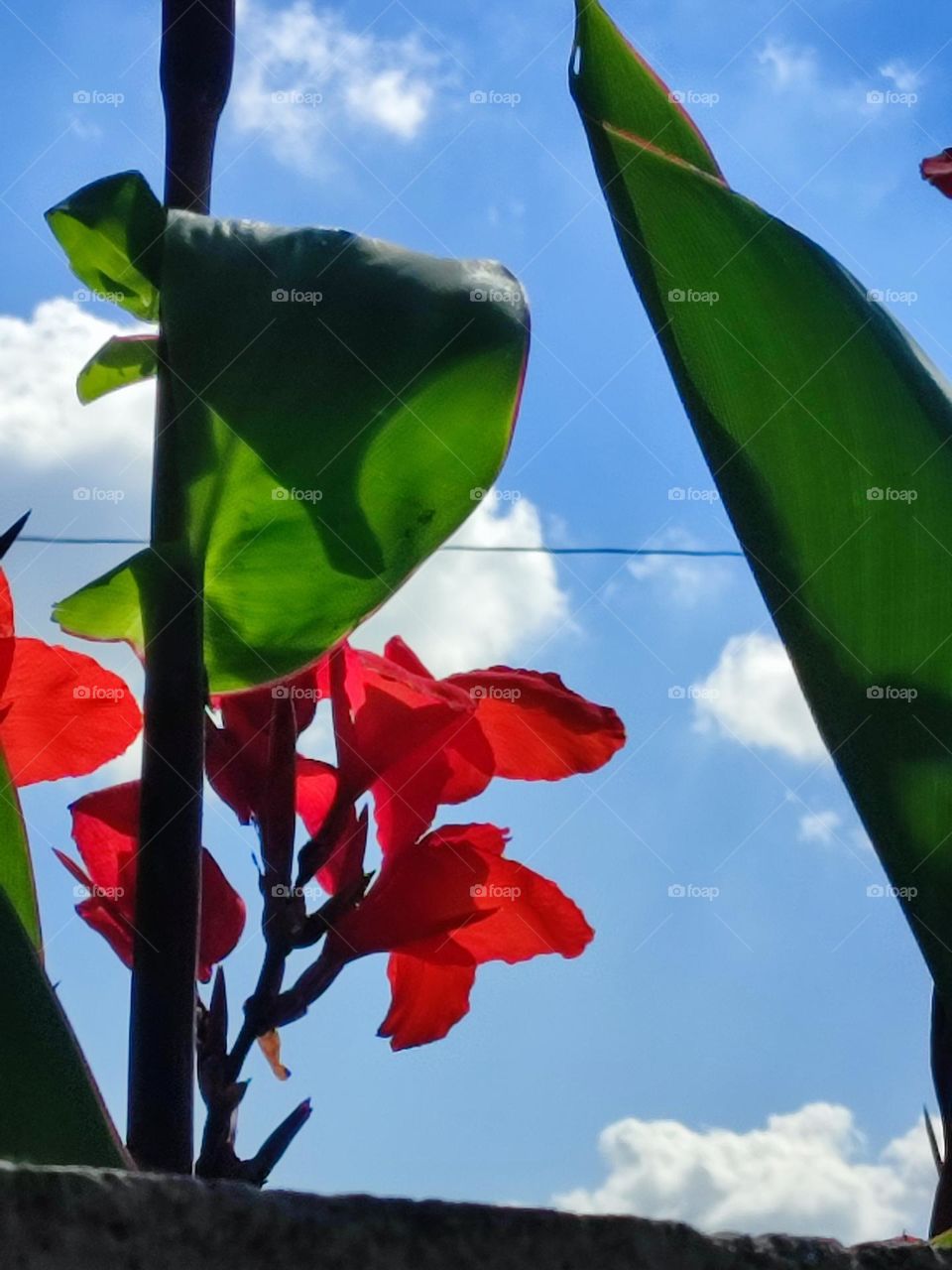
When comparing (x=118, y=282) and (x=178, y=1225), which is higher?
(x=118, y=282)

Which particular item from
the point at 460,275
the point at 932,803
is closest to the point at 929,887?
the point at 932,803

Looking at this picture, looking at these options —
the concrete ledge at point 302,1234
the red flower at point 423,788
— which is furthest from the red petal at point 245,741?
the concrete ledge at point 302,1234

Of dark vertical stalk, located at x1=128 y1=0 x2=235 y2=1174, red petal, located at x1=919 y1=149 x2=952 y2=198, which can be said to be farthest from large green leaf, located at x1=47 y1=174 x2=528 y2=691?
red petal, located at x1=919 y1=149 x2=952 y2=198

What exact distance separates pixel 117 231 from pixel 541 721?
12 cm

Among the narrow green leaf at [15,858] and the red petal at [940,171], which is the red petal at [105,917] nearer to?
the narrow green leaf at [15,858]

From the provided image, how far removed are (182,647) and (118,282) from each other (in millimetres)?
61

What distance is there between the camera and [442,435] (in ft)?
0.70

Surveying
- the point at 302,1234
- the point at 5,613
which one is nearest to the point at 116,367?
the point at 5,613

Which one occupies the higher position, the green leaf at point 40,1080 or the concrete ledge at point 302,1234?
the green leaf at point 40,1080

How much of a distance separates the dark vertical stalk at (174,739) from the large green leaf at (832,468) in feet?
0.25

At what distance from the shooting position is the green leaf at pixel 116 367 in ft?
0.87

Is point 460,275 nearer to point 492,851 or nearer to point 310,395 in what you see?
point 310,395

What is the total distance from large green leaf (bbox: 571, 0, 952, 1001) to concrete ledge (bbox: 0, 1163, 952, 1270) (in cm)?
7

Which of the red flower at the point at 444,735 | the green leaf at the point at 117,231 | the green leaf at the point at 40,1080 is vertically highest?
the green leaf at the point at 117,231
